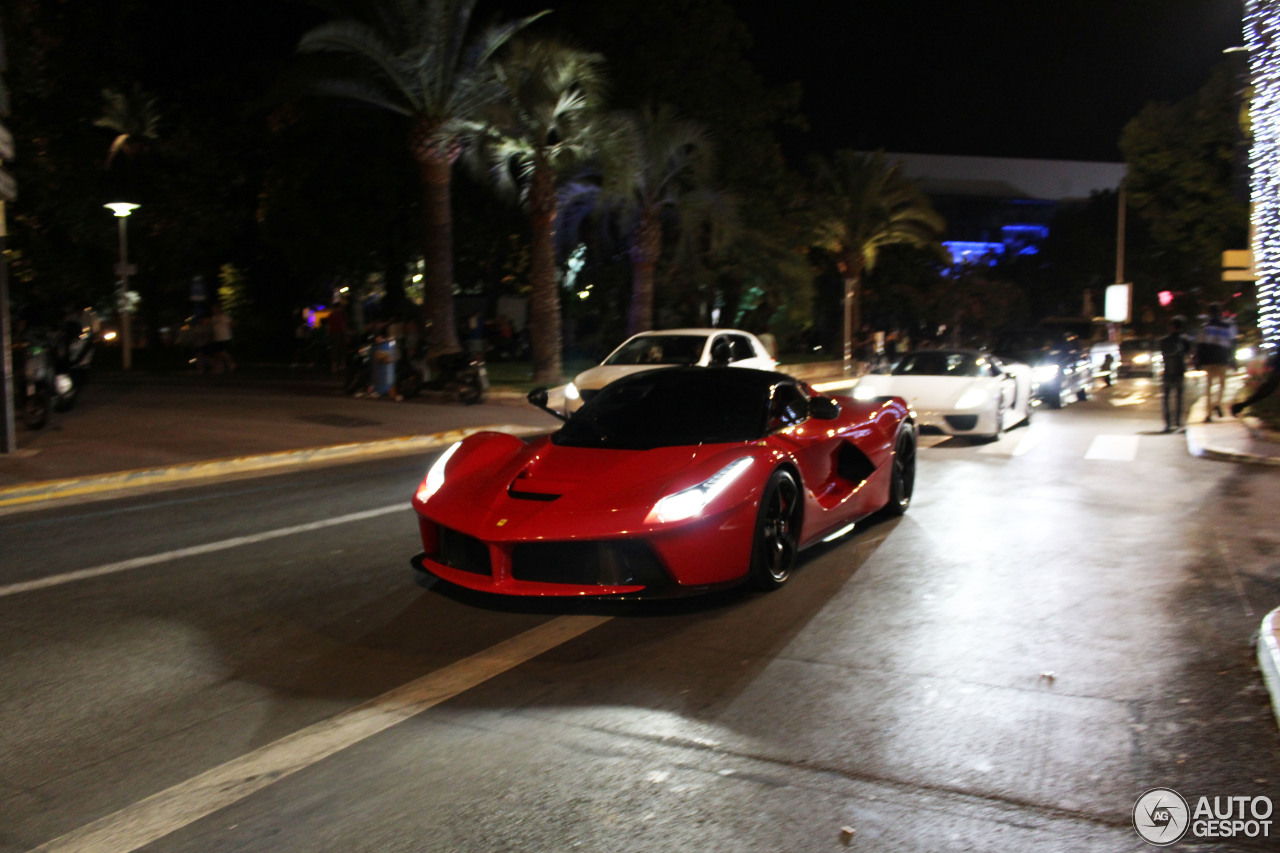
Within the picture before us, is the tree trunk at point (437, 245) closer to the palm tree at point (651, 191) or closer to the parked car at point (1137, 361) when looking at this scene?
the palm tree at point (651, 191)

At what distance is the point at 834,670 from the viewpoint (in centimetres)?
521

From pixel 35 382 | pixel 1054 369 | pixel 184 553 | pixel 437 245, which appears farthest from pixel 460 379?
pixel 184 553

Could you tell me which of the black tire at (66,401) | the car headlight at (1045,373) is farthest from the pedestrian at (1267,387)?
the black tire at (66,401)

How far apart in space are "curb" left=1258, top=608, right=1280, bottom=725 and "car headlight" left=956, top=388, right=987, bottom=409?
929 centimetres

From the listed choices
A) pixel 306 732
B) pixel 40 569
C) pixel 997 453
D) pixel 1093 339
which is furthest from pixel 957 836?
pixel 1093 339

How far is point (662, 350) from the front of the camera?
1675 centimetres

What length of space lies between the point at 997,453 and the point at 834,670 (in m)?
9.53

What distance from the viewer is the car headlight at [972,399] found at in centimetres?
1498

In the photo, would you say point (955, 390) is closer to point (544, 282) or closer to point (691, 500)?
point (691, 500)

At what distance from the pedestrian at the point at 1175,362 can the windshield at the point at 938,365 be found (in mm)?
3054

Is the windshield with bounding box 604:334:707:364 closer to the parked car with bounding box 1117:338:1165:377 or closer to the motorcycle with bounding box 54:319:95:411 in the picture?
the motorcycle with bounding box 54:319:95:411

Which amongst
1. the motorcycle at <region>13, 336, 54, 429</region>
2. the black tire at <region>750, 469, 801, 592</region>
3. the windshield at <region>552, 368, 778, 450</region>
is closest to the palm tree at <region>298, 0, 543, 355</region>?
the motorcycle at <region>13, 336, 54, 429</region>

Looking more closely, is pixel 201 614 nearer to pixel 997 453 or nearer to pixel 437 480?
pixel 437 480

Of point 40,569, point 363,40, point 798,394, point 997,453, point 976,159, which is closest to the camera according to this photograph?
point 40,569
